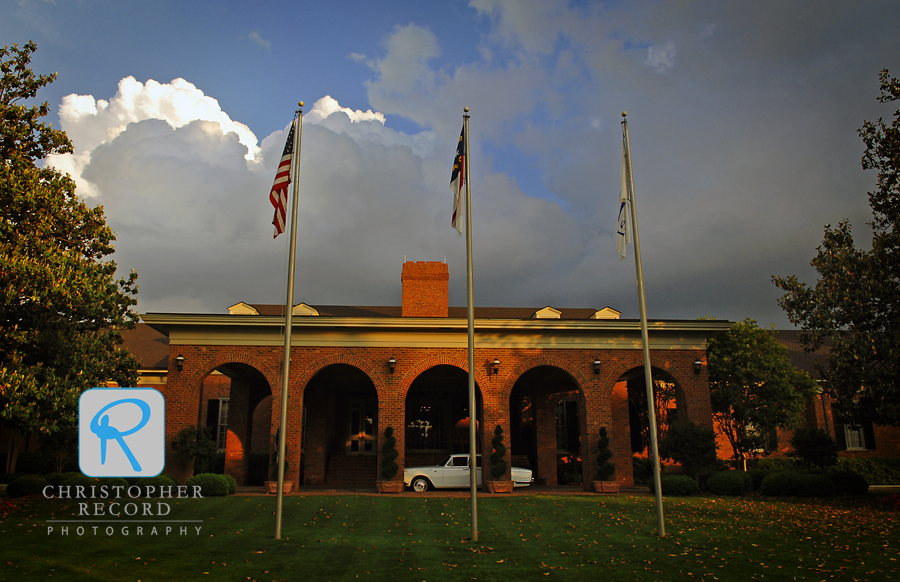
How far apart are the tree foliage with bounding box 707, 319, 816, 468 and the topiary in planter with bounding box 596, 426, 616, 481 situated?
808 centimetres

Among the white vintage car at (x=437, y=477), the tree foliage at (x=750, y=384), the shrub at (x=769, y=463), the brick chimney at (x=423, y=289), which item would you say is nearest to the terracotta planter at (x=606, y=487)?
the white vintage car at (x=437, y=477)

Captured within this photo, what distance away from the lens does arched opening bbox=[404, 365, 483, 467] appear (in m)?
28.5

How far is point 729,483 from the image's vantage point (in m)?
19.8

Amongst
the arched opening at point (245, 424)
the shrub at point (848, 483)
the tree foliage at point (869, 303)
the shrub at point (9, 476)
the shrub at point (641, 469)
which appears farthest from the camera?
the shrub at point (641, 469)

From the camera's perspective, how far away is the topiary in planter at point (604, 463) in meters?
20.8

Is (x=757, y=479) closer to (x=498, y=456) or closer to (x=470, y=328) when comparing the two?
(x=498, y=456)

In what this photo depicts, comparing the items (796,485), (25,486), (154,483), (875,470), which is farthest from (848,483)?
(25,486)

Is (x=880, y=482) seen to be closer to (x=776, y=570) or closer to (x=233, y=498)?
(x=776, y=570)

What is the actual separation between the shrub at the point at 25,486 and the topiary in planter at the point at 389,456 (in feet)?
35.0

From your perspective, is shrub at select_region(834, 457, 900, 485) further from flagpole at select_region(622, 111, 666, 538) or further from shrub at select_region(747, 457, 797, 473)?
Answer: flagpole at select_region(622, 111, 666, 538)

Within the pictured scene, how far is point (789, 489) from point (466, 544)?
557 inches

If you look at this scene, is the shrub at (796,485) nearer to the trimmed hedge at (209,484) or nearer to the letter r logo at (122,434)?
the trimmed hedge at (209,484)

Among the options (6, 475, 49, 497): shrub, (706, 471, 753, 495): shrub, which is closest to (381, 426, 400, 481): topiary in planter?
(6, 475, 49, 497): shrub

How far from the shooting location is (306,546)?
11.4 metres
